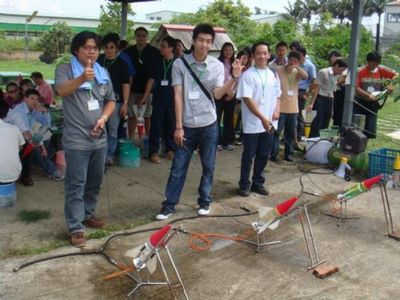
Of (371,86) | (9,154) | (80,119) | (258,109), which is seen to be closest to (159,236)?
(80,119)

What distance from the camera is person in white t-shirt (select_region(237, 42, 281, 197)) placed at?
495cm

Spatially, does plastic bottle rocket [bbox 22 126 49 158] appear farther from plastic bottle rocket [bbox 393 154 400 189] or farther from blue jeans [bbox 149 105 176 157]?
plastic bottle rocket [bbox 393 154 400 189]

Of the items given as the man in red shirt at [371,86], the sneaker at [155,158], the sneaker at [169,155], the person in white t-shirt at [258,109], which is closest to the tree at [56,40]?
the sneaker at [169,155]

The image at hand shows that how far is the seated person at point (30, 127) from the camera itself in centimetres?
519

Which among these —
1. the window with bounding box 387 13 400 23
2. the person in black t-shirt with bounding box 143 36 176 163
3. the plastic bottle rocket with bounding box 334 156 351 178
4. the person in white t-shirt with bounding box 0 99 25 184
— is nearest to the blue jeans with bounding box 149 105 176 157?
the person in black t-shirt with bounding box 143 36 176 163

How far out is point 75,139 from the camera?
3627 mm

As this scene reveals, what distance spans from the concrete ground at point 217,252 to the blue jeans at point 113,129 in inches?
19.1

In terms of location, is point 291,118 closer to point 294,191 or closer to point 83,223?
point 294,191

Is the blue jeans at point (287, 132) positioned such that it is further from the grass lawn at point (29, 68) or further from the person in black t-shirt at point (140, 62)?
the grass lawn at point (29, 68)

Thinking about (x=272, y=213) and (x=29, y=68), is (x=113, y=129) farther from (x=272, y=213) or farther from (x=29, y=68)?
(x=29, y=68)

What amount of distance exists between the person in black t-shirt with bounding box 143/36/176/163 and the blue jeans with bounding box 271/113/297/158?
4.85 feet

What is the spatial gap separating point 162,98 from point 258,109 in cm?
175

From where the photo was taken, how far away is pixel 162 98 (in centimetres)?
632

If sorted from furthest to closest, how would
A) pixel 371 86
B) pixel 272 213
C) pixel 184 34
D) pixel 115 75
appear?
1. pixel 184 34
2. pixel 371 86
3. pixel 115 75
4. pixel 272 213
